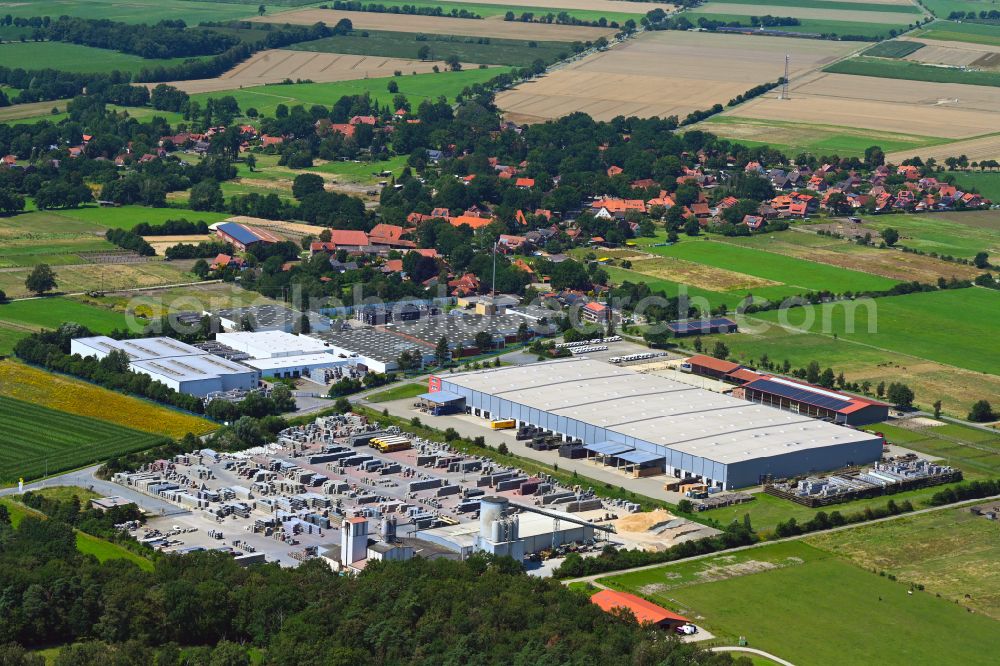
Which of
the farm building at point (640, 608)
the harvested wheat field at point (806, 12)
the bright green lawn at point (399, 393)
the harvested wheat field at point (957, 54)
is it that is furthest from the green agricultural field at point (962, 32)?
the farm building at point (640, 608)

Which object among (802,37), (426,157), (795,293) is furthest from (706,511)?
(802,37)

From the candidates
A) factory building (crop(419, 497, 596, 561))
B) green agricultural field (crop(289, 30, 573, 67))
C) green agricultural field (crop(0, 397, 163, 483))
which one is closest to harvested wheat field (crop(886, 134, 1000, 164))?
green agricultural field (crop(289, 30, 573, 67))

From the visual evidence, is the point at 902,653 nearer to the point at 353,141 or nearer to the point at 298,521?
the point at 298,521

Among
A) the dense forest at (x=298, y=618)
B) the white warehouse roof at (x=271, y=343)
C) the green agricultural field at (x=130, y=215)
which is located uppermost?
the dense forest at (x=298, y=618)

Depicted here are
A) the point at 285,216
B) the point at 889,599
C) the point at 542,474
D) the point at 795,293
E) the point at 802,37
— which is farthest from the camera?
the point at 802,37

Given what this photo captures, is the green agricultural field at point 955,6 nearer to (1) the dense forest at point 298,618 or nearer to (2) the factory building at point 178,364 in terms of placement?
(2) the factory building at point 178,364

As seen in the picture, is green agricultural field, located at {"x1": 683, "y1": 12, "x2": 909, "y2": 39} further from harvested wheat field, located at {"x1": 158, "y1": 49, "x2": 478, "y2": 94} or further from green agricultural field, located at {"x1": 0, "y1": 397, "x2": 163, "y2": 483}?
green agricultural field, located at {"x1": 0, "y1": 397, "x2": 163, "y2": 483}

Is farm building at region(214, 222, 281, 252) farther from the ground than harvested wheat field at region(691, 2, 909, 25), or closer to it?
closer to it
